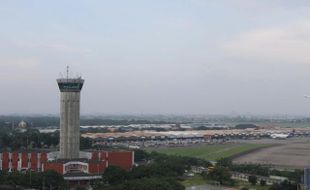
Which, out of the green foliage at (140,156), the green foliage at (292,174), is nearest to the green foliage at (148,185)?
the green foliage at (292,174)

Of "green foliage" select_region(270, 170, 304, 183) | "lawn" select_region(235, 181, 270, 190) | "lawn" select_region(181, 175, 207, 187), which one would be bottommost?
"lawn" select_region(235, 181, 270, 190)

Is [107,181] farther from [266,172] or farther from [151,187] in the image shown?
[266,172]

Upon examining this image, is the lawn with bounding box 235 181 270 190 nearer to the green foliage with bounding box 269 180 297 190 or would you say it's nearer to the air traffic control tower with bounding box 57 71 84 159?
the green foliage with bounding box 269 180 297 190

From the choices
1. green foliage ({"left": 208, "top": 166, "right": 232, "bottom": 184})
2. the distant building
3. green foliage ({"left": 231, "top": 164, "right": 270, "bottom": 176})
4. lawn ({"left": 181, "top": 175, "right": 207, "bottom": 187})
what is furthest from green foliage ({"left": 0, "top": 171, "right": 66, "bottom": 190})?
green foliage ({"left": 231, "top": 164, "right": 270, "bottom": 176})

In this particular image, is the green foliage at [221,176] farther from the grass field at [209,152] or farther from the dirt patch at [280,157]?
the grass field at [209,152]

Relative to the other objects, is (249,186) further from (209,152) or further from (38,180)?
(209,152)

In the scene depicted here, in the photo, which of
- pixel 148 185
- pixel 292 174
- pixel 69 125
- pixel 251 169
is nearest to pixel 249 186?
pixel 292 174

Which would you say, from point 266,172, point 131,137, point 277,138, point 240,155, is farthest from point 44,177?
point 277,138

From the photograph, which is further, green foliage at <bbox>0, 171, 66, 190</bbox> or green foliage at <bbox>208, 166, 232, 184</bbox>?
green foliage at <bbox>208, 166, 232, 184</bbox>

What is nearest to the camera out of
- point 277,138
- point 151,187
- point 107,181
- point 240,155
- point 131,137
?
point 151,187
